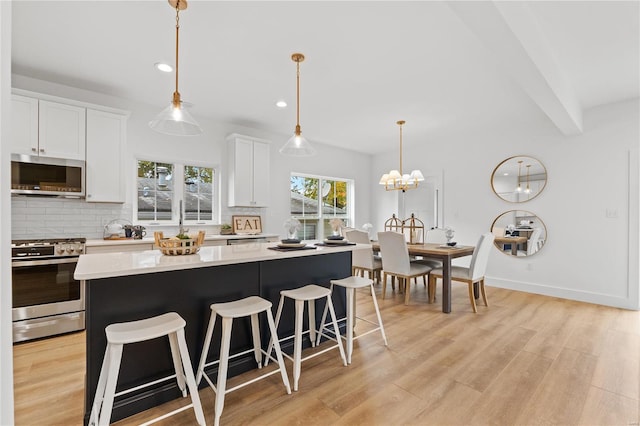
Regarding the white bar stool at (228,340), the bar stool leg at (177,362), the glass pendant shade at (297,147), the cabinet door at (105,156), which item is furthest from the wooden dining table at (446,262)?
the cabinet door at (105,156)

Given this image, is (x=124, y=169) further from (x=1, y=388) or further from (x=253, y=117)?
(x=1, y=388)

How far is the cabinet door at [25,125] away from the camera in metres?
2.97

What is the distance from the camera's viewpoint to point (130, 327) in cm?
163

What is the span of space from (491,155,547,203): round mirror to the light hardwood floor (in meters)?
2.06

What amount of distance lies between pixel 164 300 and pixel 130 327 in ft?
1.13

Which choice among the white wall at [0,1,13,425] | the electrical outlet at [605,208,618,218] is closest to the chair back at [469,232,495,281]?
the electrical outlet at [605,208,618,218]

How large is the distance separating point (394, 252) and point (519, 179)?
2513 millimetres

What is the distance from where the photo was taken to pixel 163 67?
2967 mm

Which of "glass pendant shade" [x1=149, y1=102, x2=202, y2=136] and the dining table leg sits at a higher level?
"glass pendant shade" [x1=149, y1=102, x2=202, y2=136]

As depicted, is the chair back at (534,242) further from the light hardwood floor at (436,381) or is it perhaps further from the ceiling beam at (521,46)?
the ceiling beam at (521,46)

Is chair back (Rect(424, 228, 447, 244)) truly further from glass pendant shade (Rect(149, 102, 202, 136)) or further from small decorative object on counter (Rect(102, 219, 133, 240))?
small decorative object on counter (Rect(102, 219, 133, 240))

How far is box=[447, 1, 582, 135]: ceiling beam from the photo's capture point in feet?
5.93

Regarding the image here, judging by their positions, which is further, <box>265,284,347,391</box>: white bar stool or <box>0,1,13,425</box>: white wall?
<box>265,284,347,391</box>: white bar stool

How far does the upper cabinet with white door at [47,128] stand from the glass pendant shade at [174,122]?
5.83 feet
